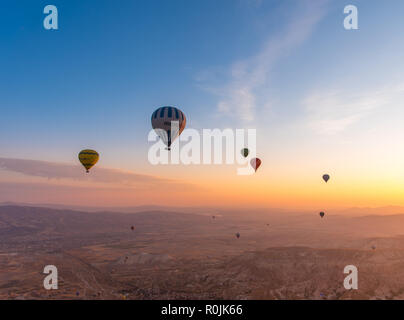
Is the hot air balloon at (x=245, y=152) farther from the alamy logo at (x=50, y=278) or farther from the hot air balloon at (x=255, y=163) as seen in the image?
the alamy logo at (x=50, y=278)

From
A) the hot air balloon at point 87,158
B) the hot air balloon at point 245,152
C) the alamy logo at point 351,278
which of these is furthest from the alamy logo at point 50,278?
the alamy logo at point 351,278

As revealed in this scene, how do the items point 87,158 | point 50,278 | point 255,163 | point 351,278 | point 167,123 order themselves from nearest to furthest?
point 167,123 → point 87,158 → point 351,278 → point 255,163 → point 50,278

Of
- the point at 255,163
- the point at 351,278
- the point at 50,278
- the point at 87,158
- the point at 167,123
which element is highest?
the point at 167,123

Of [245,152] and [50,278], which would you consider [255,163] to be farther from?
[50,278]

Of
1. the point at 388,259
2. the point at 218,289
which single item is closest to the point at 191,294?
the point at 218,289

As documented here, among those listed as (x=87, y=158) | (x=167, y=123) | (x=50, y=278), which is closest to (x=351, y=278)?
(x=167, y=123)
